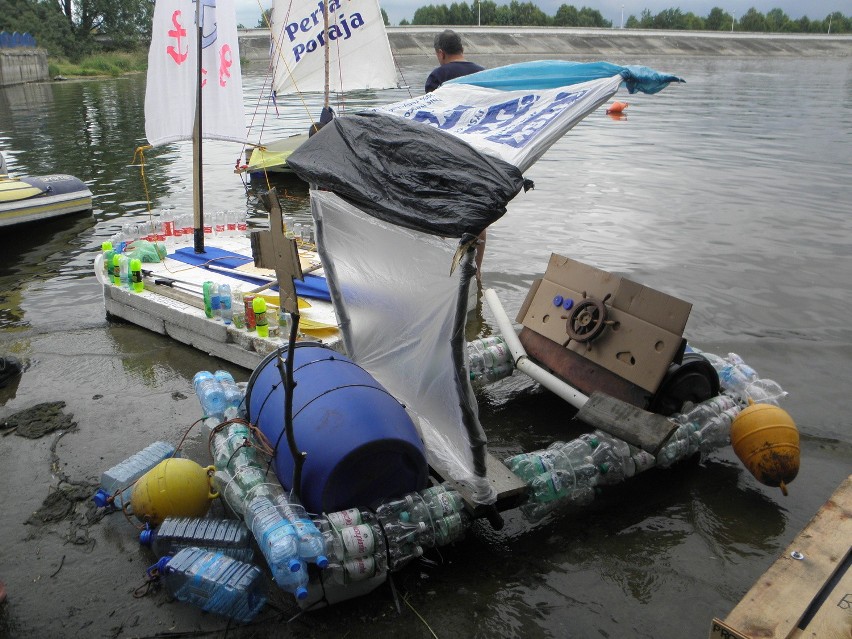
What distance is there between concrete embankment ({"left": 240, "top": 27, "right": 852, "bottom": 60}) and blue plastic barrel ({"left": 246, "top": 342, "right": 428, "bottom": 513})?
7935cm

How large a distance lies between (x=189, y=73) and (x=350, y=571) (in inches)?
292

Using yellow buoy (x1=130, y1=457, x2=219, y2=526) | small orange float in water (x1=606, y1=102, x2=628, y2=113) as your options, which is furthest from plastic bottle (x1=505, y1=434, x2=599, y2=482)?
small orange float in water (x1=606, y1=102, x2=628, y2=113)

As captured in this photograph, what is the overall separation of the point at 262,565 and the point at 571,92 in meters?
3.82

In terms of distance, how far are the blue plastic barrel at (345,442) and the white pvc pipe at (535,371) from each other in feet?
6.43

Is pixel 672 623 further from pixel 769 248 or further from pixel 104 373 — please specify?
pixel 769 248

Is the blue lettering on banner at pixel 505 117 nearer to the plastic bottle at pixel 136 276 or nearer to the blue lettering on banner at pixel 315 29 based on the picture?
the plastic bottle at pixel 136 276

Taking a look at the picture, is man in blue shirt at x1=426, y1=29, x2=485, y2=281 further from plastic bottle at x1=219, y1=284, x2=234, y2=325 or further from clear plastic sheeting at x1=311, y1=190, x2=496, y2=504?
clear plastic sheeting at x1=311, y1=190, x2=496, y2=504

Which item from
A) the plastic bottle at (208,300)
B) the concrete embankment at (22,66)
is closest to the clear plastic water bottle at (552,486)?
the plastic bottle at (208,300)

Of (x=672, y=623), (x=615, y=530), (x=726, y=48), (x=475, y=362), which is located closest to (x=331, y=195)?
(x=475, y=362)

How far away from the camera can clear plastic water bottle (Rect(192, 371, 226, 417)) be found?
5.66 m

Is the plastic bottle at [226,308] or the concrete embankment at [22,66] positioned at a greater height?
the concrete embankment at [22,66]

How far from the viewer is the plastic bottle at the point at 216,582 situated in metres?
4.11

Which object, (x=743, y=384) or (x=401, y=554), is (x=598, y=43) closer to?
(x=743, y=384)

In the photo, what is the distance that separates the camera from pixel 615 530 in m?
5.09
